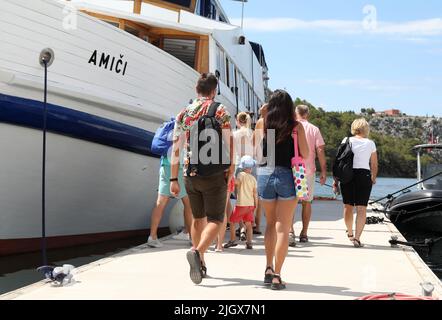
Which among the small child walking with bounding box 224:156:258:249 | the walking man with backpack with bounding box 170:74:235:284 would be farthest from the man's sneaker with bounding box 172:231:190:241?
the walking man with backpack with bounding box 170:74:235:284

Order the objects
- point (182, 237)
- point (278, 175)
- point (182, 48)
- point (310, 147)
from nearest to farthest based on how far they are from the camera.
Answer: point (278, 175) < point (310, 147) < point (182, 237) < point (182, 48)

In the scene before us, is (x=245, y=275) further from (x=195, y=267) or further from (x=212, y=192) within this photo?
(x=212, y=192)

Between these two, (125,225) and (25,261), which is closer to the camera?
(25,261)

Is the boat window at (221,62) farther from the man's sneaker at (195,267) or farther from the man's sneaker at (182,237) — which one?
the man's sneaker at (195,267)

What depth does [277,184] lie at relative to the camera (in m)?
4.84

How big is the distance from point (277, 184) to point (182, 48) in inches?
273

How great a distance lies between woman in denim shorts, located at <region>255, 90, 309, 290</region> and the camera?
4820 mm

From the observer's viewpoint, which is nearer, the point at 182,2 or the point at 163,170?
the point at 163,170

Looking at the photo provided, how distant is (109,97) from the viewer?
814cm

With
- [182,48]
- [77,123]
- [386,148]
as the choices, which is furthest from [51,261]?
[386,148]
